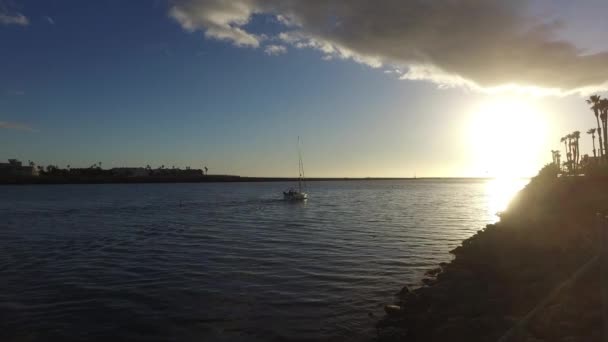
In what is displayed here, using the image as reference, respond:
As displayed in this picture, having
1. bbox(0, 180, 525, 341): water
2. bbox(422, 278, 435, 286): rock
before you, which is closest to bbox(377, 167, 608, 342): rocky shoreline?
bbox(422, 278, 435, 286): rock

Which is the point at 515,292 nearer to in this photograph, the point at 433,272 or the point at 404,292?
the point at 404,292

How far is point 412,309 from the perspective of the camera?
15.7 m

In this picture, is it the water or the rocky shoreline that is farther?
the water

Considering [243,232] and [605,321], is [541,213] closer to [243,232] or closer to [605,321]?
[243,232]

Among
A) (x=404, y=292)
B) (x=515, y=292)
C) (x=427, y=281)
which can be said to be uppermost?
(x=515, y=292)

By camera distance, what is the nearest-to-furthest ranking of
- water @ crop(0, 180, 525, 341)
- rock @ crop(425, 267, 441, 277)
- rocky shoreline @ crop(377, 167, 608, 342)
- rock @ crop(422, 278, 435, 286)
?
rocky shoreline @ crop(377, 167, 608, 342), water @ crop(0, 180, 525, 341), rock @ crop(422, 278, 435, 286), rock @ crop(425, 267, 441, 277)

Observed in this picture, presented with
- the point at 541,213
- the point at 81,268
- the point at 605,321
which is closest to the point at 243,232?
the point at 81,268

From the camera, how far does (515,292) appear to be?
1532 centimetres

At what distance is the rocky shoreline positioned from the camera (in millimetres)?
9969

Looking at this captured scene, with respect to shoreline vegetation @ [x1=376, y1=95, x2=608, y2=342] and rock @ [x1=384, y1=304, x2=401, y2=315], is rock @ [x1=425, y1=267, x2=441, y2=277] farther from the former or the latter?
rock @ [x1=384, y1=304, x2=401, y2=315]

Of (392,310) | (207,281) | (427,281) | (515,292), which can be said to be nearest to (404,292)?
(392,310)

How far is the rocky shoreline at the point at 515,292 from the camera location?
9.97m

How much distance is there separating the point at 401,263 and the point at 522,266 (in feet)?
24.9

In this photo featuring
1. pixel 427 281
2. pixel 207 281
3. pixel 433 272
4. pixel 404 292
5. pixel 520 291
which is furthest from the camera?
pixel 433 272
